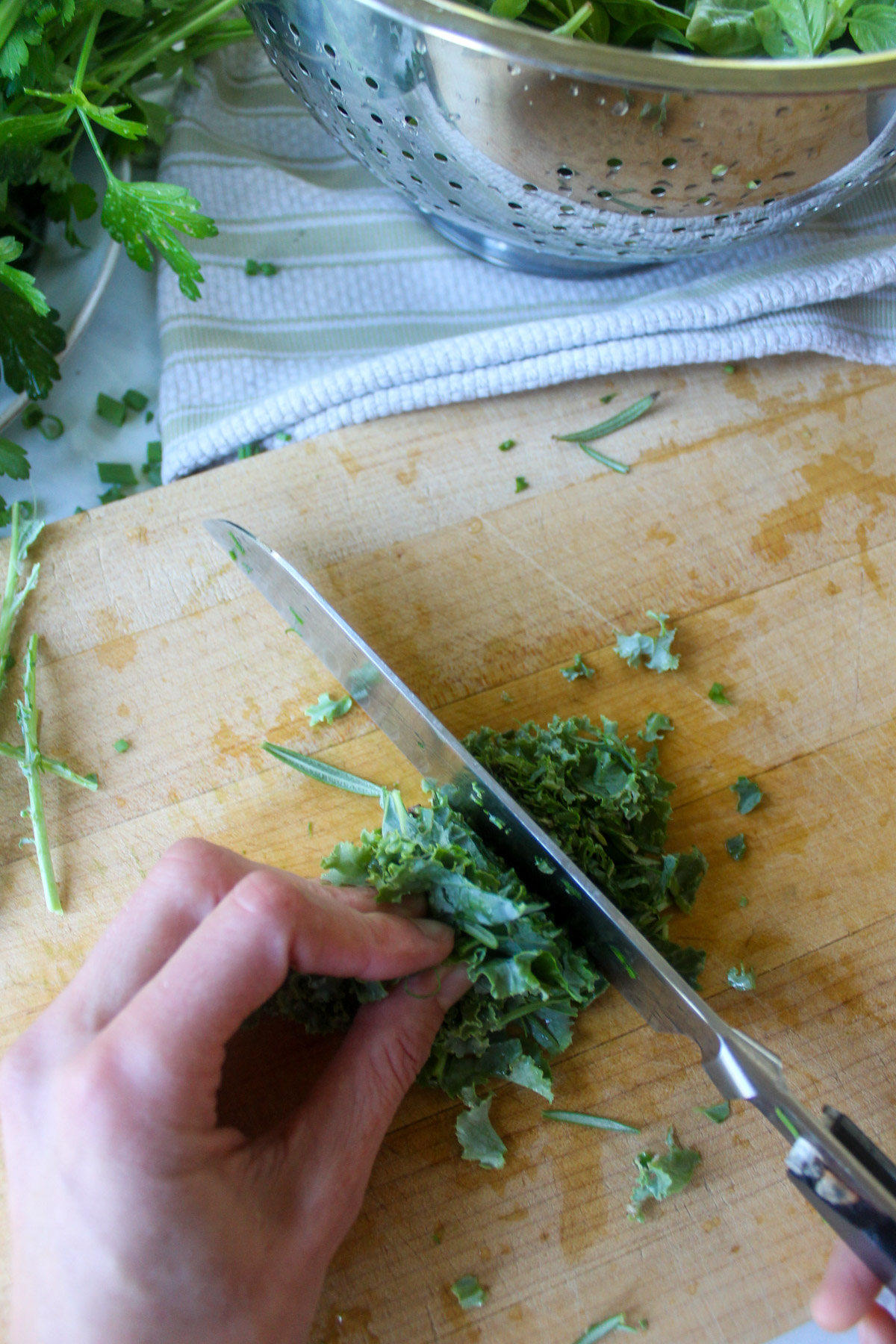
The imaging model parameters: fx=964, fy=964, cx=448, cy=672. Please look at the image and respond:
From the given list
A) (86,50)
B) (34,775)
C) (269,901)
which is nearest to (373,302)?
(86,50)

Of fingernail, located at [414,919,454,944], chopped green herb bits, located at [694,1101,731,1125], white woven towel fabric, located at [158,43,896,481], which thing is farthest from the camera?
white woven towel fabric, located at [158,43,896,481]

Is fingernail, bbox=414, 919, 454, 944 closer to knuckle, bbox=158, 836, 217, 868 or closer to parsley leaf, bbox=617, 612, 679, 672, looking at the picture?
knuckle, bbox=158, 836, 217, 868

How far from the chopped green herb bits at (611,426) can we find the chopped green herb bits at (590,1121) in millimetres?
1485

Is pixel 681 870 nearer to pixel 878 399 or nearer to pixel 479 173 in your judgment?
pixel 878 399

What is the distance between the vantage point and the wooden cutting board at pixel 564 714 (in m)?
1.82

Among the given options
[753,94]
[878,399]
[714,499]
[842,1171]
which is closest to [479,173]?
[753,94]

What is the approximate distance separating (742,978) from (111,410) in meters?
2.06

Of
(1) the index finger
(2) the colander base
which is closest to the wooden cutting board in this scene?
(2) the colander base

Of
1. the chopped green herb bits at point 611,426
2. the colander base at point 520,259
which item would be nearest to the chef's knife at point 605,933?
the chopped green herb bits at point 611,426

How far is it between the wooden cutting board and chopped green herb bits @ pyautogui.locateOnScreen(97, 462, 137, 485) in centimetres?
27

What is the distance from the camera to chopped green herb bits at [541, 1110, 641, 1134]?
1.87 metres

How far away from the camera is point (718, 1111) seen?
187cm

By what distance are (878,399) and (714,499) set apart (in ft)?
1.63

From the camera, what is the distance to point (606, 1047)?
192 centimetres
